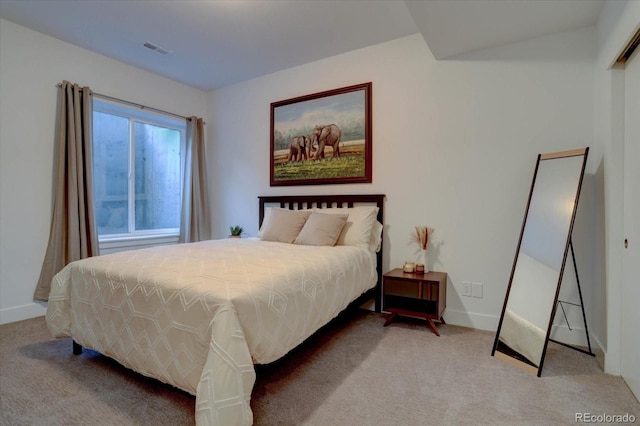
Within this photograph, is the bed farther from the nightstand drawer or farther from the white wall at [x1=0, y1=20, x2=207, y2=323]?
the white wall at [x1=0, y1=20, x2=207, y2=323]

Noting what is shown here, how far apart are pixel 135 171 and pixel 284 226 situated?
228 cm

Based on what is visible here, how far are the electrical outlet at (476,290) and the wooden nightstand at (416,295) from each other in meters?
0.24

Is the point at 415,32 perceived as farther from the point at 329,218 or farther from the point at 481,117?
the point at 329,218

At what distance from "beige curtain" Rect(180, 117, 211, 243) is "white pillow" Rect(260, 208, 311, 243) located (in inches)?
57.4

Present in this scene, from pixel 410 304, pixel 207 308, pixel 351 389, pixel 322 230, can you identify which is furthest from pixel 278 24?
pixel 351 389

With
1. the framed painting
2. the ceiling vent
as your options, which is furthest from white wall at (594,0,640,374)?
the ceiling vent

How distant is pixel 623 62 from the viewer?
1916mm

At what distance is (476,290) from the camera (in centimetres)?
272

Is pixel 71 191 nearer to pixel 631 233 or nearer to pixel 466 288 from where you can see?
pixel 466 288

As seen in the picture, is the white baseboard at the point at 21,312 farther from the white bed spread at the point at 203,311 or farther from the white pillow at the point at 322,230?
the white pillow at the point at 322,230

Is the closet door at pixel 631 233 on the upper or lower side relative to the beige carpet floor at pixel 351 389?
upper

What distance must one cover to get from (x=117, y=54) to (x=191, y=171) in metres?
1.50

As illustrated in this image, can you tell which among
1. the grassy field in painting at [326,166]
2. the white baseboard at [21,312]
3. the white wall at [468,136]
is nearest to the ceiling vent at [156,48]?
the grassy field in painting at [326,166]

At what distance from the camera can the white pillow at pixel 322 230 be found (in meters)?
2.83
